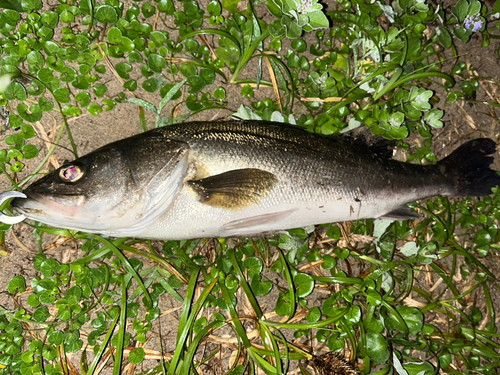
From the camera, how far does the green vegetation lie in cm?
253

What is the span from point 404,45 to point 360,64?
358 mm

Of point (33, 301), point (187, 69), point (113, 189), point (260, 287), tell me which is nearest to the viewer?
point (113, 189)

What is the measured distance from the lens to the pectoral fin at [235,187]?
84.2 inches

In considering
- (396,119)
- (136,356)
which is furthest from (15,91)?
(396,119)

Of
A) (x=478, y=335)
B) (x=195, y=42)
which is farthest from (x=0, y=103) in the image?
(x=478, y=335)

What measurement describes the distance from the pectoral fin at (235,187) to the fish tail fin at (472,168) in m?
1.54

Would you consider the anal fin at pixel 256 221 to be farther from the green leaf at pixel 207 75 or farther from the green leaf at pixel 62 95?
the green leaf at pixel 62 95

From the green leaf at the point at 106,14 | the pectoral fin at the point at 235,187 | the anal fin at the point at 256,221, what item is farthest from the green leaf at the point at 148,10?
the anal fin at the point at 256,221

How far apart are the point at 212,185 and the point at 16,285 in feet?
5.48

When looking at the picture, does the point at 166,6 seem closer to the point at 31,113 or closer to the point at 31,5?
the point at 31,5

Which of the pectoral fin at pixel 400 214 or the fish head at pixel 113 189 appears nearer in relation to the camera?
the fish head at pixel 113 189

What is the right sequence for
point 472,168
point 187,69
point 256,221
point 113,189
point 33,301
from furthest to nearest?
point 472,168
point 187,69
point 33,301
point 256,221
point 113,189

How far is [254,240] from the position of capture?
2.73 metres

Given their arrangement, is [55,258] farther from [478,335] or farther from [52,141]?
[478,335]
